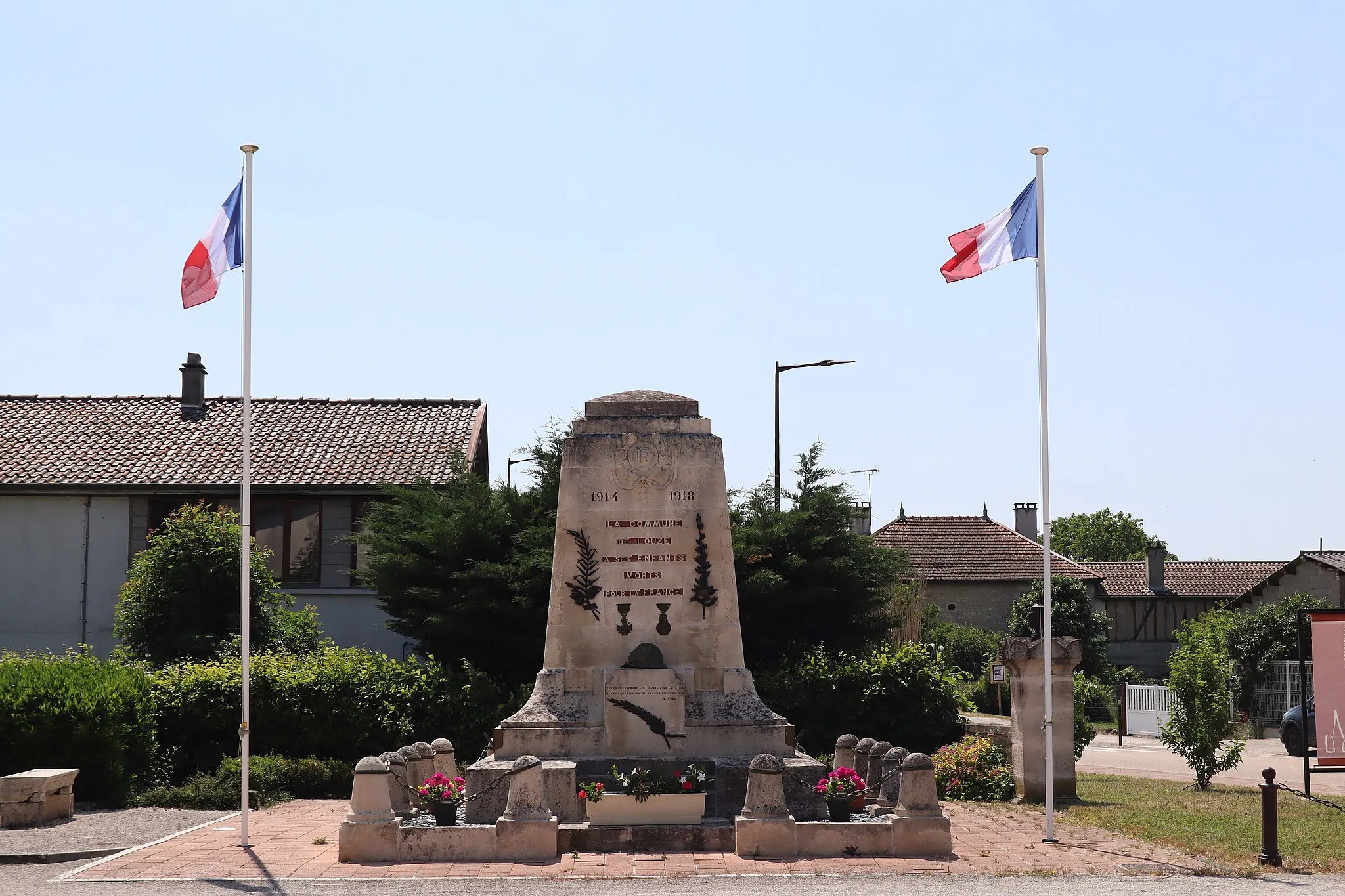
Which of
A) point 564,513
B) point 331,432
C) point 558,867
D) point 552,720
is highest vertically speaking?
point 331,432

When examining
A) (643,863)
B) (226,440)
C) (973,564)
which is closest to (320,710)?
(643,863)

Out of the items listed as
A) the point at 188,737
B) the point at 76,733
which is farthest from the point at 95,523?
the point at 76,733

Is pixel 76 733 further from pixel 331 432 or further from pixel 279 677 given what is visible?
pixel 331 432

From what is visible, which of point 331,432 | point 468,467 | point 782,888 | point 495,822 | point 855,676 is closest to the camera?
point 782,888

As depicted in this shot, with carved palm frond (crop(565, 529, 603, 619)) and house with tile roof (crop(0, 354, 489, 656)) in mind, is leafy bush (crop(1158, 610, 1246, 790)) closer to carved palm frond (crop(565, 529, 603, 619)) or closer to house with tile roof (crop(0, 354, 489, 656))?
carved palm frond (crop(565, 529, 603, 619))

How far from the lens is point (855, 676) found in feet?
66.9

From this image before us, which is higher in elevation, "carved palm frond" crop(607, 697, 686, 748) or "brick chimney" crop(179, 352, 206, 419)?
"brick chimney" crop(179, 352, 206, 419)

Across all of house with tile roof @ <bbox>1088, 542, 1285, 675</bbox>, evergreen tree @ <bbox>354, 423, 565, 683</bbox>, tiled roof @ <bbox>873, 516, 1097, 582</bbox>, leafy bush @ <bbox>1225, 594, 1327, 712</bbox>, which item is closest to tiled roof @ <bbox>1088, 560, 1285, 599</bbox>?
house with tile roof @ <bbox>1088, 542, 1285, 675</bbox>

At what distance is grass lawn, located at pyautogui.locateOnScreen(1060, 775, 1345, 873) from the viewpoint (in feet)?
38.0

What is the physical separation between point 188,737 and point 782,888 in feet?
38.0

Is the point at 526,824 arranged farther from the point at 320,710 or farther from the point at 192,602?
the point at 192,602

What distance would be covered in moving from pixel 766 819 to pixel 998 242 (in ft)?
20.4

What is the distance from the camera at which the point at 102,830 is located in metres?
13.9

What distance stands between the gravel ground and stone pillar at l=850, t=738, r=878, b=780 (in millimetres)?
7244
